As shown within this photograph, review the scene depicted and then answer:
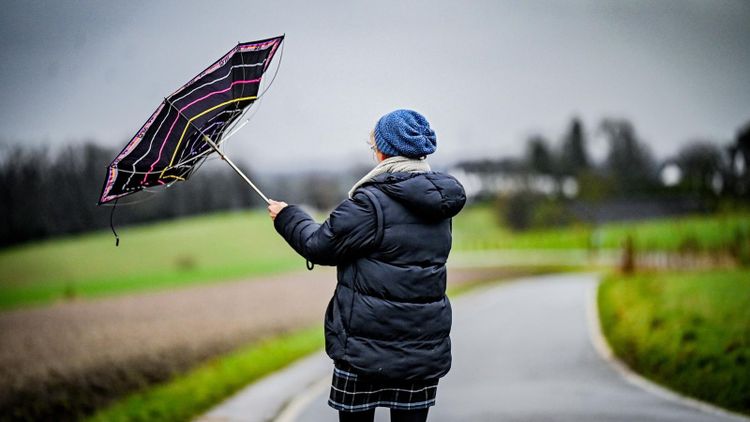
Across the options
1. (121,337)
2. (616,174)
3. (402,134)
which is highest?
(402,134)

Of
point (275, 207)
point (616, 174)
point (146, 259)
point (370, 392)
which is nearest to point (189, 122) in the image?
point (275, 207)

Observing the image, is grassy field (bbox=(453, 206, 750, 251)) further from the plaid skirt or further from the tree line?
the plaid skirt

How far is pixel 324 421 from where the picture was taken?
561 centimetres

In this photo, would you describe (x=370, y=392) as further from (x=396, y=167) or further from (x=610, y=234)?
(x=610, y=234)

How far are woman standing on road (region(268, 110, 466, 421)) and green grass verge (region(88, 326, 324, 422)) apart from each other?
Result: 322 centimetres

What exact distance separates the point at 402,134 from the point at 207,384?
15.8 feet

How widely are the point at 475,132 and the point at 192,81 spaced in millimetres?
9822

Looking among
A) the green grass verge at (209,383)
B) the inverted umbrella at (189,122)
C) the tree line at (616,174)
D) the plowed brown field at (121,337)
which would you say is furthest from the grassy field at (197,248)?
the inverted umbrella at (189,122)

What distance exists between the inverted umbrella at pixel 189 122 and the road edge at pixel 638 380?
407 cm

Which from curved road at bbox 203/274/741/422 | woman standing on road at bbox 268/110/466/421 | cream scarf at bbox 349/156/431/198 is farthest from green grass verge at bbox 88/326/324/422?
cream scarf at bbox 349/156/431/198

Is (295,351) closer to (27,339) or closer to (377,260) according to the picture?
(27,339)

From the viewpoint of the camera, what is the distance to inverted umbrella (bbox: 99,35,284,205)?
10.7 feet

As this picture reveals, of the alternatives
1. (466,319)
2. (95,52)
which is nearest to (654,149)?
(466,319)

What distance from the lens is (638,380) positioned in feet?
23.0
